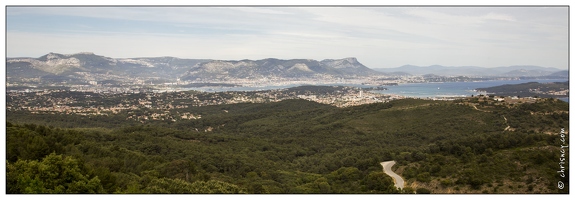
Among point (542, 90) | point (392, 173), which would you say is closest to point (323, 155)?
point (392, 173)

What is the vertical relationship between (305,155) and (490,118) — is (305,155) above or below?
below

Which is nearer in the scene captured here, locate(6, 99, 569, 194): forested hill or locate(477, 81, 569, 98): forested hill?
locate(6, 99, 569, 194): forested hill

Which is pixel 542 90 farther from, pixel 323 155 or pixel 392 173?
pixel 392 173

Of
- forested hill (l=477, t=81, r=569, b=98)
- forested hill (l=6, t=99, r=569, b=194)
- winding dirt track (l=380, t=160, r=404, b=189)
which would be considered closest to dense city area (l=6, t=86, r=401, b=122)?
forested hill (l=6, t=99, r=569, b=194)

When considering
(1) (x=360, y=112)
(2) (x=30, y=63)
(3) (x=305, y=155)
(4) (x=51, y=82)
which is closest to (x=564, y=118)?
(3) (x=305, y=155)

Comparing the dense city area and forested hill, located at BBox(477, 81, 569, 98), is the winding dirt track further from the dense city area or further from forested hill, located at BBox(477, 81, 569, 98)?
forested hill, located at BBox(477, 81, 569, 98)

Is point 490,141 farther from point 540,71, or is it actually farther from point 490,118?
point 540,71

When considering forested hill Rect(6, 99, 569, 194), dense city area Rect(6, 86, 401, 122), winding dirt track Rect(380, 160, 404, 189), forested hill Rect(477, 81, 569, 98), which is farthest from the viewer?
dense city area Rect(6, 86, 401, 122)

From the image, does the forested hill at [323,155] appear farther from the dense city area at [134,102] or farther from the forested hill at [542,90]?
the forested hill at [542,90]

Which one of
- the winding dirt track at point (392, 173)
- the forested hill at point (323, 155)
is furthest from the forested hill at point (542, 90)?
the winding dirt track at point (392, 173)
